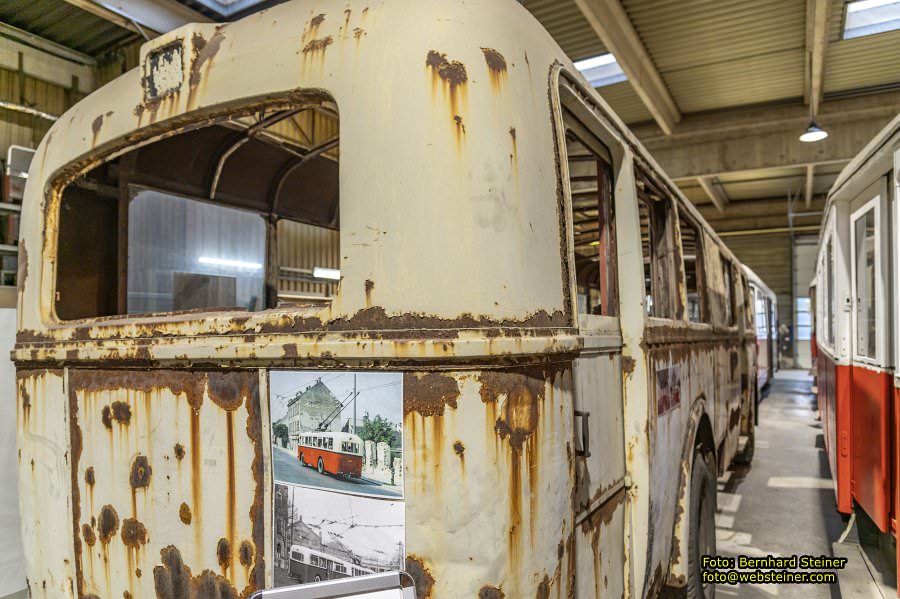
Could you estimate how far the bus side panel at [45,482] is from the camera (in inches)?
77.4

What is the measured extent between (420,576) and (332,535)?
242mm

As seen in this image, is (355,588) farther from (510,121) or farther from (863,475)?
(863,475)

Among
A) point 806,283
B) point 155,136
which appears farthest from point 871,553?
point 806,283

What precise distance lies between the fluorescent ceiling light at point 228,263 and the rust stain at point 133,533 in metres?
1.70

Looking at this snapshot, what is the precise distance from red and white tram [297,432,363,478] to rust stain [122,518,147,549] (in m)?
0.67

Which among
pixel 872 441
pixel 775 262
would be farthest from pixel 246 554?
pixel 775 262

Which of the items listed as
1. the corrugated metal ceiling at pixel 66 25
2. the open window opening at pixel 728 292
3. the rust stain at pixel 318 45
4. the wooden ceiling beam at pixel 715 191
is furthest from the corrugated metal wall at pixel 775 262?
the rust stain at pixel 318 45

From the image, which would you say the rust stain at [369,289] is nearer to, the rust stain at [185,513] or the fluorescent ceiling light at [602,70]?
the rust stain at [185,513]

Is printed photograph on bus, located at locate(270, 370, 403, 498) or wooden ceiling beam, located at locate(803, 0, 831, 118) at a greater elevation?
wooden ceiling beam, located at locate(803, 0, 831, 118)

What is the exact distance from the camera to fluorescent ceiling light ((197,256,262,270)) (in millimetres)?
3199

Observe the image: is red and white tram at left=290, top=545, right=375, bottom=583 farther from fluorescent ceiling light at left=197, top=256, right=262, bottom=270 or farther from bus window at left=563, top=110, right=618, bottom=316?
fluorescent ceiling light at left=197, top=256, right=262, bottom=270

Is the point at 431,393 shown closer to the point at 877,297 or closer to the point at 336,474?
the point at 336,474

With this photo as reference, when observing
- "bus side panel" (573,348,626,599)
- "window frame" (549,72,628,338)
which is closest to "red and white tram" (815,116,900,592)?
"window frame" (549,72,628,338)

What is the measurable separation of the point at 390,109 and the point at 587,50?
7.91 m
